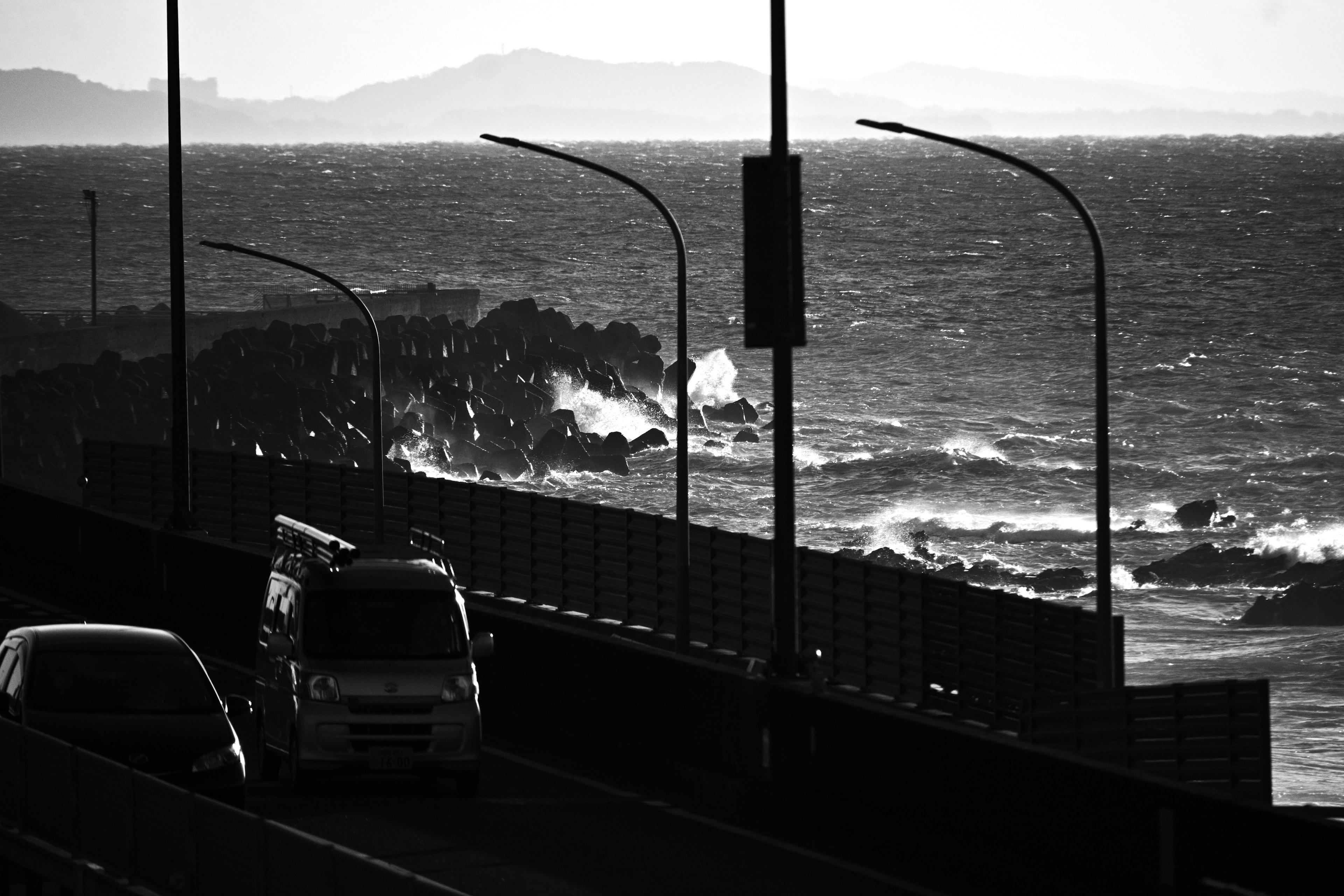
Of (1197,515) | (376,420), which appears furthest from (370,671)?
(1197,515)

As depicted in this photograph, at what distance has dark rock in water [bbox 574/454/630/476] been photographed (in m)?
80.7

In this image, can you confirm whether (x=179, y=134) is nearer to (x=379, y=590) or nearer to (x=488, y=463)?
(x=379, y=590)

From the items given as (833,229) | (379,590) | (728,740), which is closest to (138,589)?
(379,590)

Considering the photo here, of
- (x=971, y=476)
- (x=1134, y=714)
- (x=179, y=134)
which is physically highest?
(x=179, y=134)

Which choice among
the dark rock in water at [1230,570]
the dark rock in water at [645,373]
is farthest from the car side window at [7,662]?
the dark rock in water at [645,373]

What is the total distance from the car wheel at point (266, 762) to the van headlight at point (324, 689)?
136cm

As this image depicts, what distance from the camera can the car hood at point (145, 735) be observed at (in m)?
15.1

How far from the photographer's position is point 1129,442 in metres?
90.9

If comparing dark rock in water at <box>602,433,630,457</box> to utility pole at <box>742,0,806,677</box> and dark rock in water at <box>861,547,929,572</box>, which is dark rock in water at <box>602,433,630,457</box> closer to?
dark rock in water at <box>861,547,929,572</box>

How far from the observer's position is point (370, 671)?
17844mm

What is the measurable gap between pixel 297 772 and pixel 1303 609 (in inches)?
1464

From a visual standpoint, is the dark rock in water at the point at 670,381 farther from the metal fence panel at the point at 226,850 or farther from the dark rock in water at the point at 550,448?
the metal fence panel at the point at 226,850

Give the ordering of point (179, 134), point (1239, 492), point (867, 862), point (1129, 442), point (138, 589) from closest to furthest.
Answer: point (867, 862) → point (138, 589) → point (179, 134) → point (1239, 492) → point (1129, 442)

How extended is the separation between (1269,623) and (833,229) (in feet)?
428
